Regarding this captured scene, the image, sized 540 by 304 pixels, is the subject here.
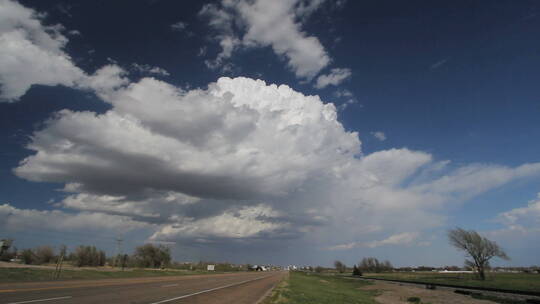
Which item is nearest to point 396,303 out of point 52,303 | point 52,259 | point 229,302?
point 229,302

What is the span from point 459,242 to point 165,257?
93.1m

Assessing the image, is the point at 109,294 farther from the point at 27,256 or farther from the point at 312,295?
the point at 27,256

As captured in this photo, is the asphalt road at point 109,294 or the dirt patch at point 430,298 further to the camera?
the dirt patch at point 430,298

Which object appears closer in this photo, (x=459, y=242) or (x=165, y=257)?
(x=459, y=242)

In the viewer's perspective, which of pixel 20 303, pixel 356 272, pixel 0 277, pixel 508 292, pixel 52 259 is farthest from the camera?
pixel 356 272

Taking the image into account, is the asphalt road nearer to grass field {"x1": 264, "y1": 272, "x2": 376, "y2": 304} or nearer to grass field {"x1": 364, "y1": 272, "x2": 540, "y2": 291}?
grass field {"x1": 264, "y1": 272, "x2": 376, "y2": 304}

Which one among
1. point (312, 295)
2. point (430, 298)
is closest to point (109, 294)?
point (312, 295)

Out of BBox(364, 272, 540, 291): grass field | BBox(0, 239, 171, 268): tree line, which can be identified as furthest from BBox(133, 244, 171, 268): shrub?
BBox(364, 272, 540, 291): grass field

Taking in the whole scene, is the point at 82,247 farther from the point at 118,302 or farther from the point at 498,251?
the point at 498,251

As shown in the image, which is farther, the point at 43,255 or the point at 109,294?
the point at 43,255

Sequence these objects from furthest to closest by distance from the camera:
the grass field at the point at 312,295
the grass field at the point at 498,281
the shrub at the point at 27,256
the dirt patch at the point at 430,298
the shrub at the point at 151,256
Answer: the shrub at the point at 151,256, the shrub at the point at 27,256, the grass field at the point at 498,281, the dirt patch at the point at 430,298, the grass field at the point at 312,295

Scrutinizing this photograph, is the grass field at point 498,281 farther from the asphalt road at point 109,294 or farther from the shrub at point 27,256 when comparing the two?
the shrub at point 27,256

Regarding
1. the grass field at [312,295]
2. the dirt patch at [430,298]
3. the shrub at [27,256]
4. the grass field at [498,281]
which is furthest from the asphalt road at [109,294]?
the shrub at [27,256]

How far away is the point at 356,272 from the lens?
5207 inches
